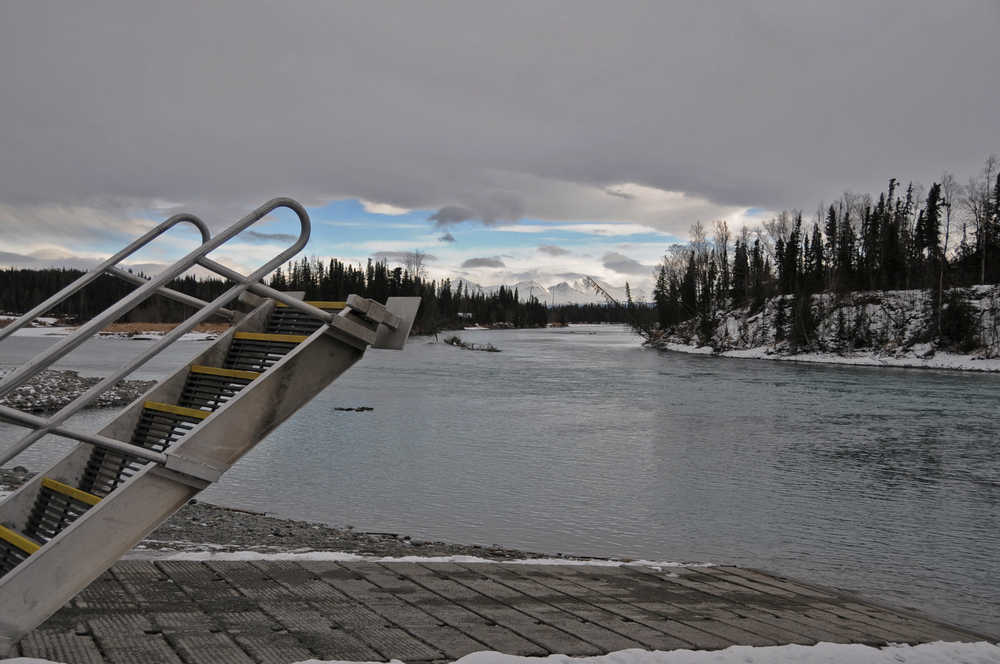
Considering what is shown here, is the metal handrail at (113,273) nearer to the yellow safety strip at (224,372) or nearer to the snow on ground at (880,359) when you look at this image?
the yellow safety strip at (224,372)

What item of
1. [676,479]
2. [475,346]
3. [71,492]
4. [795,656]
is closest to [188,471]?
[71,492]

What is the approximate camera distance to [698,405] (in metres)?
27.5

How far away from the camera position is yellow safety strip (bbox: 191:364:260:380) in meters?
4.69

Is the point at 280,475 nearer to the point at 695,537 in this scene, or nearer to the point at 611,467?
the point at 611,467

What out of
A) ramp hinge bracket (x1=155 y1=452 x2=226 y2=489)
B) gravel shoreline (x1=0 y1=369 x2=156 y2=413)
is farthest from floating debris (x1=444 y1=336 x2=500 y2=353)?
ramp hinge bracket (x1=155 y1=452 x2=226 y2=489)

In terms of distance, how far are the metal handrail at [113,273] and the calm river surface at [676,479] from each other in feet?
20.2

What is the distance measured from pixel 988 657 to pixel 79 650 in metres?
5.50

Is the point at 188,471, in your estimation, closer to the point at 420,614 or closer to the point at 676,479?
the point at 420,614

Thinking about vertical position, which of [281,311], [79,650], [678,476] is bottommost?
[678,476]

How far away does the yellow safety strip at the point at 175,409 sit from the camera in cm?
448

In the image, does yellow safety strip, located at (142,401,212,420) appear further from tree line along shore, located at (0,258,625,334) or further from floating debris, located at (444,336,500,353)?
tree line along shore, located at (0,258,625,334)

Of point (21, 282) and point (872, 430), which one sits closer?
point (872, 430)

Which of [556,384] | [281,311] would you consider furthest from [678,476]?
[556,384]

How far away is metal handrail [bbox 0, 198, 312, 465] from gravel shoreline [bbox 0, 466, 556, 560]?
3.58 metres
